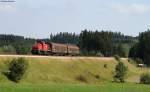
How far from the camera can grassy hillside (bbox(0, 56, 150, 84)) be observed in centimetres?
7488

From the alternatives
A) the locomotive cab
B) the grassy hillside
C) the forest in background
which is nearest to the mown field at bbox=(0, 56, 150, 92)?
the grassy hillside

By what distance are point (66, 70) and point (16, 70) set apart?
76.4ft

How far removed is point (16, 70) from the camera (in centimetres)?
6769

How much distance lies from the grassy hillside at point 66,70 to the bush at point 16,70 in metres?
1.07

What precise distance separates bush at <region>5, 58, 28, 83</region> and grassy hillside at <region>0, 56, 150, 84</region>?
3.53 ft

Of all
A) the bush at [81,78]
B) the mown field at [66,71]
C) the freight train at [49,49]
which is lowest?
the bush at [81,78]

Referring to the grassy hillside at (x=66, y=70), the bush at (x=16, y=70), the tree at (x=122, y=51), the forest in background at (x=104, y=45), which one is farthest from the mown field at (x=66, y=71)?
the tree at (x=122, y=51)

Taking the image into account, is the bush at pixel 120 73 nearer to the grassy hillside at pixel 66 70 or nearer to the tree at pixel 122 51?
the grassy hillside at pixel 66 70

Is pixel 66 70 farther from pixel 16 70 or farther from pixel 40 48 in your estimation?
pixel 16 70

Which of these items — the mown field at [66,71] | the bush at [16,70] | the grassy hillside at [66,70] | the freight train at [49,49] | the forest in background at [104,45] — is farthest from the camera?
the forest in background at [104,45]

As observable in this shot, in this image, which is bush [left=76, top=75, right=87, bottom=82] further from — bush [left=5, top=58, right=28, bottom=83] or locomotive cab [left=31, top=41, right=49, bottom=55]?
bush [left=5, top=58, right=28, bottom=83]

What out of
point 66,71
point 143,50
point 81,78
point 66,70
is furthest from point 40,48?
point 143,50

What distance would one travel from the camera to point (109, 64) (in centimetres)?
11119

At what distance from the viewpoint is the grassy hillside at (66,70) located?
2948 inches
